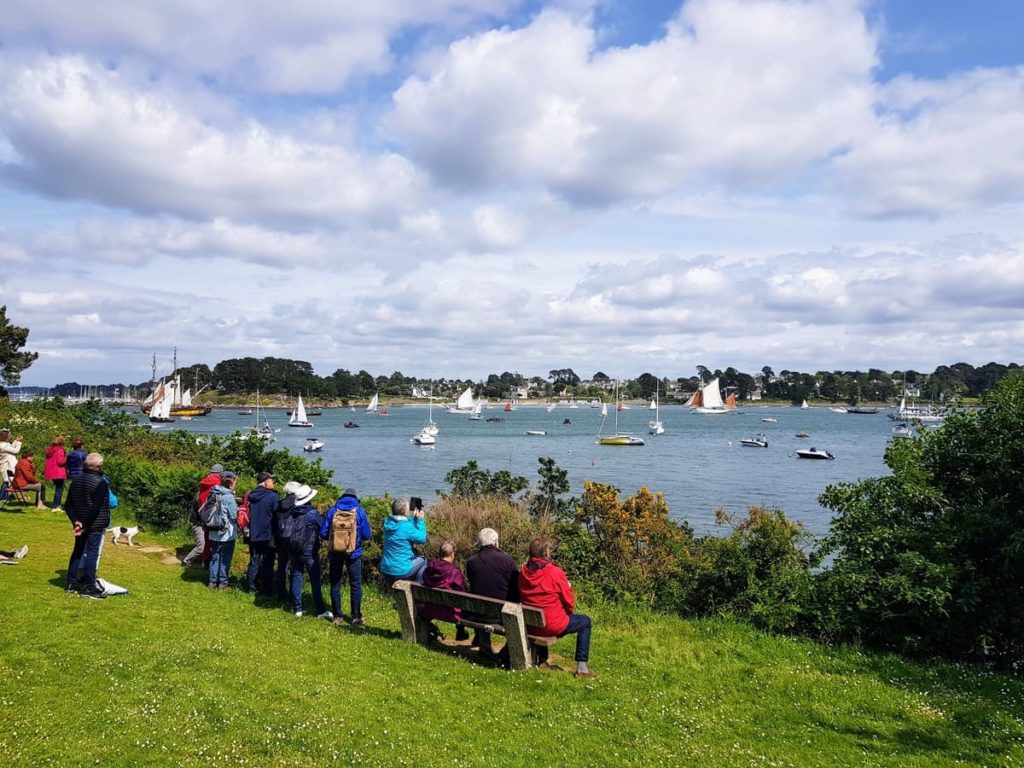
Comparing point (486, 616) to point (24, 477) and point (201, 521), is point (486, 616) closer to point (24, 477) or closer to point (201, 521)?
point (201, 521)

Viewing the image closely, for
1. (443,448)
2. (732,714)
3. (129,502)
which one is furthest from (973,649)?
(443,448)

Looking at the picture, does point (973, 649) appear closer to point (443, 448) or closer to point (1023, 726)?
point (1023, 726)

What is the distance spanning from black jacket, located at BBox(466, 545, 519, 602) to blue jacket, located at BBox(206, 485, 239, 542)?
4.30m

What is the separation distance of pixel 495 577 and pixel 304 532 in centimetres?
299

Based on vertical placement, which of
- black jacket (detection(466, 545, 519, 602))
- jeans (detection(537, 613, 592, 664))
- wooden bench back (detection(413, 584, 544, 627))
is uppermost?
black jacket (detection(466, 545, 519, 602))

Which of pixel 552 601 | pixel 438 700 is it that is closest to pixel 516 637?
pixel 552 601

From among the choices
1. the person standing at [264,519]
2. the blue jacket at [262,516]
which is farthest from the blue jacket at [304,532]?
the blue jacket at [262,516]

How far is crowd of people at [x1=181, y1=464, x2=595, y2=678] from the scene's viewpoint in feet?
24.3

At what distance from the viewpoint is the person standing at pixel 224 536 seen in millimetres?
10312

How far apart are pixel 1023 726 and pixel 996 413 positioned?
422cm

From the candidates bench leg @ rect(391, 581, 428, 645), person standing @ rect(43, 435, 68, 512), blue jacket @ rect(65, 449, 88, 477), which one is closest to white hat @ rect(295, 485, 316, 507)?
bench leg @ rect(391, 581, 428, 645)

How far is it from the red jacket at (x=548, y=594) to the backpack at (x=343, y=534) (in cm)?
249

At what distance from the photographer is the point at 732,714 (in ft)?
21.0

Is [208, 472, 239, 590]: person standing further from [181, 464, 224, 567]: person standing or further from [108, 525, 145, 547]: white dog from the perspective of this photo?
[108, 525, 145, 547]: white dog
